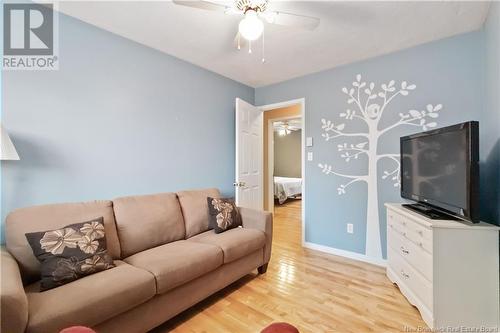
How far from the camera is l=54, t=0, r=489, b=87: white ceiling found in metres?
1.93

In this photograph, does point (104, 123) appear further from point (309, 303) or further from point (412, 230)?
point (412, 230)

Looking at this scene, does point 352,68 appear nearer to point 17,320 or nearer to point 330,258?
point 330,258

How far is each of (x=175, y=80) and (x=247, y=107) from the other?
1.08m

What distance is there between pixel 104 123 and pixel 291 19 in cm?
190

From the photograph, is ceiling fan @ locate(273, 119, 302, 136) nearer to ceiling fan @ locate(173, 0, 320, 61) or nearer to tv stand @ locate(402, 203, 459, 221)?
tv stand @ locate(402, 203, 459, 221)

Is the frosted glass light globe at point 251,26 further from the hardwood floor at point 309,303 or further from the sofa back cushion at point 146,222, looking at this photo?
the hardwood floor at point 309,303

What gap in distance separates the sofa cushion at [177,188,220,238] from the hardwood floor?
0.66m

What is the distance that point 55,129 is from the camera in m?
1.95

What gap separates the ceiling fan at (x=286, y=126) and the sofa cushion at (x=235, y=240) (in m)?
5.04

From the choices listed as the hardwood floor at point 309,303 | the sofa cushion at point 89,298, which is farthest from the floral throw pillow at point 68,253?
the hardwood floor at point 309,303

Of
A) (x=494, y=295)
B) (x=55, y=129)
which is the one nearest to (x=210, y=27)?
(x=55, y=129)

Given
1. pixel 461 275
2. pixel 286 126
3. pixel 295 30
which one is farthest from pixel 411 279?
pixel 286 126

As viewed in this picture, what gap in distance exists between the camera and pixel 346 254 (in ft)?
9.95

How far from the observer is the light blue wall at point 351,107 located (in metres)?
2.33
